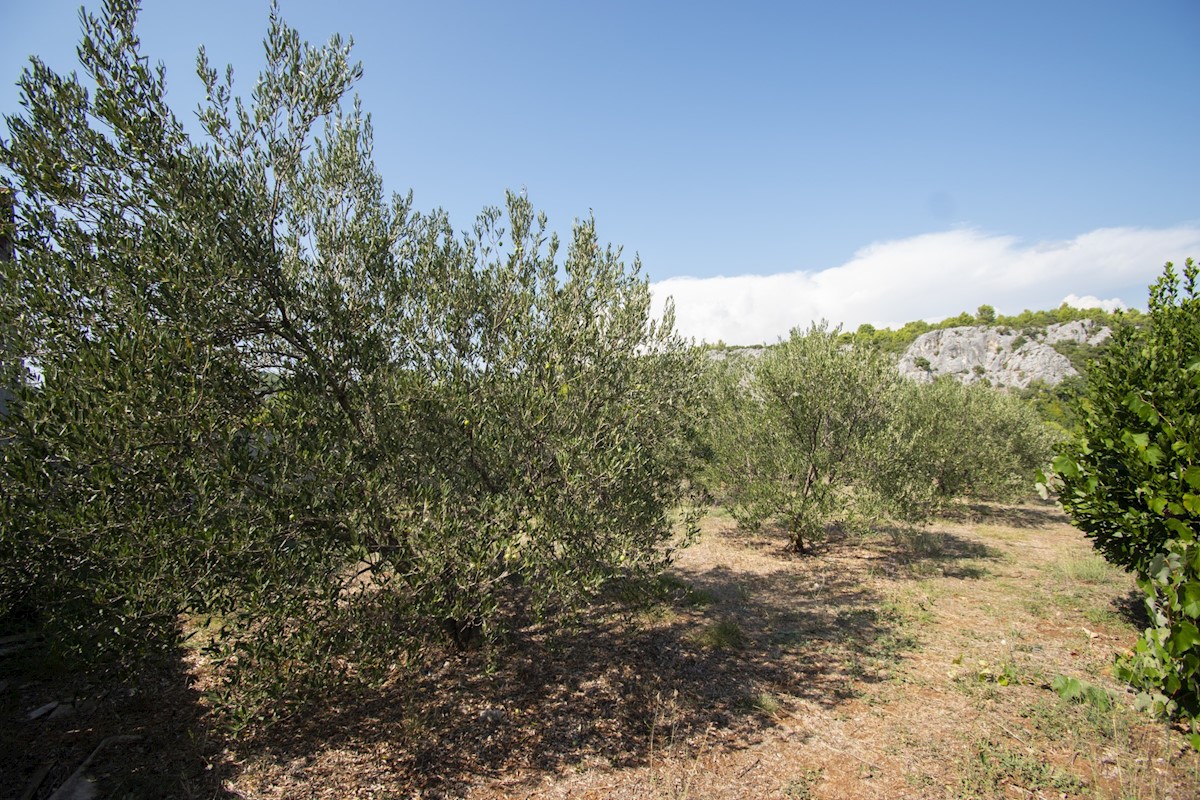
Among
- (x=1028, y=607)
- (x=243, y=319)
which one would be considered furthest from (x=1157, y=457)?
(x=243, y=319)

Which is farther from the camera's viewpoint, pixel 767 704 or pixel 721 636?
pixel 721 636

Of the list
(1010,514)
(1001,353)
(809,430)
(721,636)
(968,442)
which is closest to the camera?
(721,636)

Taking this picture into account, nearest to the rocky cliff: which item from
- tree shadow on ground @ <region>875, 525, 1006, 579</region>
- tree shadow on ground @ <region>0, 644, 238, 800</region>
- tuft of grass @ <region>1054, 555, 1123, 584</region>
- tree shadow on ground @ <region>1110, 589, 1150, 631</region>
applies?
tree shadow on ground @ <region>875, 525, 1006, 579</region>

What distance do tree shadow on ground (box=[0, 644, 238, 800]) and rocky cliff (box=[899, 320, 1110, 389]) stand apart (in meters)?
83.2

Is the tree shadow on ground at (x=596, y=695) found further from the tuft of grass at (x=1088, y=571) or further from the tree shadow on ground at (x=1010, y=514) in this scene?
the tree shadow on ground at (x=1010, y=514)

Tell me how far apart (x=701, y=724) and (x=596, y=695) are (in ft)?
5.58

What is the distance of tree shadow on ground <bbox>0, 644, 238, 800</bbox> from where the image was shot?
5.93m

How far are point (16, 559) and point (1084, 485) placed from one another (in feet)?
47.0

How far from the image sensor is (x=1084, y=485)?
28.5 ft

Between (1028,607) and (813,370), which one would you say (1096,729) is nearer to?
(1028,607)

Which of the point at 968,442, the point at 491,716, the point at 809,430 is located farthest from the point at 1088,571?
the point at 491,716

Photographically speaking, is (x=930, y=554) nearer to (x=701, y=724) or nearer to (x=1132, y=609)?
(x=1132, y=609)

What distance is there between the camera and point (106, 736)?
679cm

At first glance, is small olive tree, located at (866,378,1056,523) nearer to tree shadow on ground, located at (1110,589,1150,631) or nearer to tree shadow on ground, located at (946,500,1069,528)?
tree shadow on ground, located at (946,500,1069,528)
